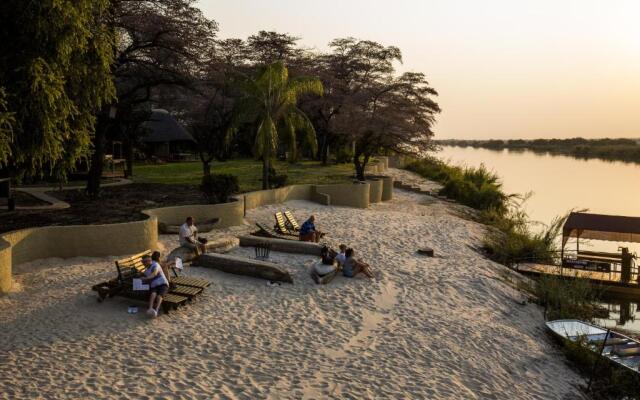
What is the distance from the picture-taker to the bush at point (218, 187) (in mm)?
19594

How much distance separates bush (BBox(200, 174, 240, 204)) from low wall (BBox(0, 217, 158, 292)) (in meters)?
4.43

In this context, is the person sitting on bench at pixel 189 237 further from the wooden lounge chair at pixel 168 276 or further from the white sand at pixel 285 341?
the wooden lounge chair at pixel 168 276

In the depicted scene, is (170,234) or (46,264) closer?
(46,264)

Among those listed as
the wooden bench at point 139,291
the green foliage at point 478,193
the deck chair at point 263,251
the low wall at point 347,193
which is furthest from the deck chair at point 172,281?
the green foliage at point 478,193

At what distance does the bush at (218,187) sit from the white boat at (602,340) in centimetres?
1198

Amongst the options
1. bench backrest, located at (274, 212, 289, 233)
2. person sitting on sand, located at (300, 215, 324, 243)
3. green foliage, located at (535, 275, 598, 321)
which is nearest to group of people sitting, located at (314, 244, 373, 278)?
person sitting on sand, located at (300, 215, 324, 243)

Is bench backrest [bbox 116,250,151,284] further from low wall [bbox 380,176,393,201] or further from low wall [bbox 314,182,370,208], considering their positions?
low wall [bbox 380,176,393,201]

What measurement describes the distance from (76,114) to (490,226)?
2076 centimetres

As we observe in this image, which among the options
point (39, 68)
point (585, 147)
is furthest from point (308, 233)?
point (585, 147)

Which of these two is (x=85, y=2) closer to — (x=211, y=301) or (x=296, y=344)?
(x=211, y=301)

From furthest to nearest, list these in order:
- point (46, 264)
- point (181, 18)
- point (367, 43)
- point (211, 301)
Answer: point (367, 43) < point (181, 18) < point (46, 264) < point (211, 301)

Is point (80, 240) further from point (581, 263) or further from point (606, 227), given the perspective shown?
point (606, 227)

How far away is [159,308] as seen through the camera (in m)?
10.7

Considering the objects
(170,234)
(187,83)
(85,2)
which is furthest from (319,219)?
(85,2)
